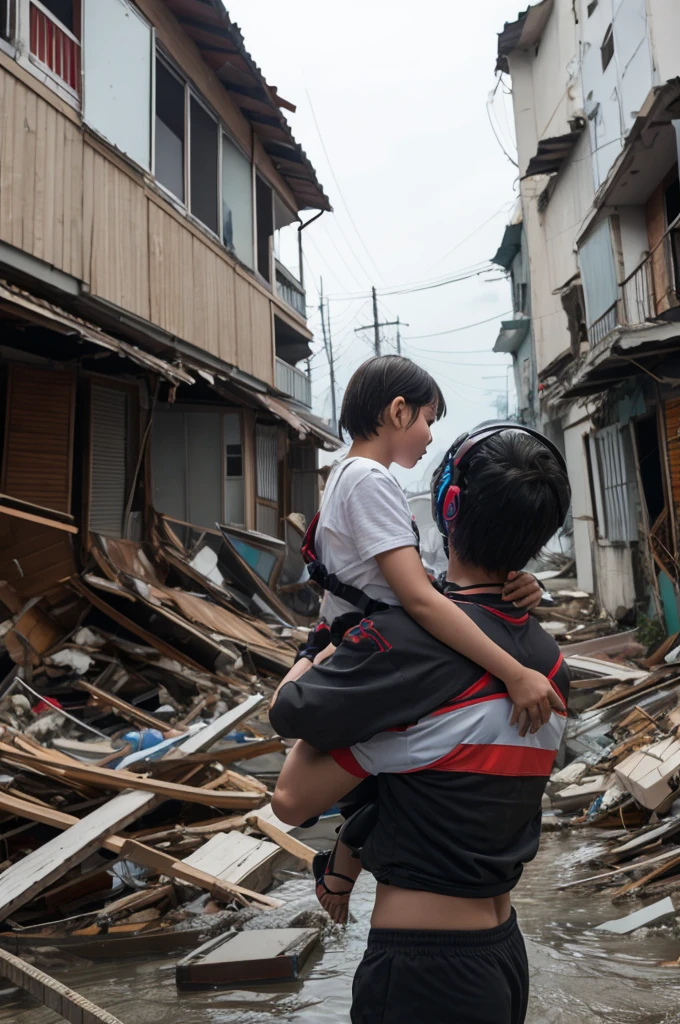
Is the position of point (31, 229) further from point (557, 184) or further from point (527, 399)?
point (527, 399)

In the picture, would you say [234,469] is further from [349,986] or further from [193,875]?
[349,986]

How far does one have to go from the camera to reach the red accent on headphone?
152 cm

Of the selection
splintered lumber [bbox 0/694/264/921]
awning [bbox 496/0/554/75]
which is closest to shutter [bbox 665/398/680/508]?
splintered lumber [bbox 0/694/264/921]

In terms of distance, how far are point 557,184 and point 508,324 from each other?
6.98 metres

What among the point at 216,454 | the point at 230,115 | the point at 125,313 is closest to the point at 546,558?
the point at 216,454

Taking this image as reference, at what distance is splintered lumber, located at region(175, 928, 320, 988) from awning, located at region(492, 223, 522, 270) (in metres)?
26.4

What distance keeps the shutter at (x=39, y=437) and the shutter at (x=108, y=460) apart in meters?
0.67

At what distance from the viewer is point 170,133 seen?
1268 centimetres

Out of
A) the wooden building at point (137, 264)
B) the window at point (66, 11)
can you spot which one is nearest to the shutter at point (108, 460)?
the wooden building at point (137, 264)

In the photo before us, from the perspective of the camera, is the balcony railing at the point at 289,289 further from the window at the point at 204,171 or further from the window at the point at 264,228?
the window at the point at 204,171

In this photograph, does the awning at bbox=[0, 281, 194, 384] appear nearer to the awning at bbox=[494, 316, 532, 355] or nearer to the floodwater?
the floodwater

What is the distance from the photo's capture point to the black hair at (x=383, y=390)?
188 cm

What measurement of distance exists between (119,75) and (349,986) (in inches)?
384

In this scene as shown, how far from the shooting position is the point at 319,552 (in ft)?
6.26
